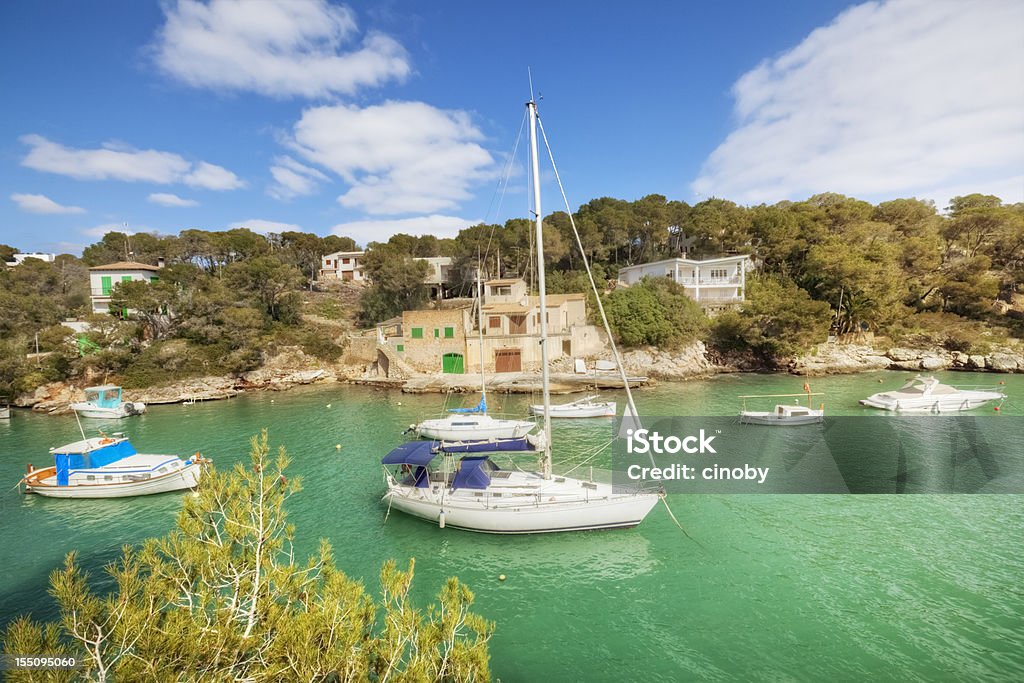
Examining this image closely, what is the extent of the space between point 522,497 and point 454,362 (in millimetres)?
27471

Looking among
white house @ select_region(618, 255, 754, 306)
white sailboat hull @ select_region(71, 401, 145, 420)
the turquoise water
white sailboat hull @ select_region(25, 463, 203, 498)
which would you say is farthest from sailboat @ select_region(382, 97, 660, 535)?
white house @ select_region(618, 255, 754, 306)

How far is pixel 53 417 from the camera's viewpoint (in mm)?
31000

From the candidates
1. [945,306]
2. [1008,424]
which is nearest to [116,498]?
[1008,424]

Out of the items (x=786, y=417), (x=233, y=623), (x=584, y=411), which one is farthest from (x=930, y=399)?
(x=233, y=623)

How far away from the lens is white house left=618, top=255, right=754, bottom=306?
1941 inches

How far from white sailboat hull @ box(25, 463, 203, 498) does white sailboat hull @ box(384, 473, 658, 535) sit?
10974mm

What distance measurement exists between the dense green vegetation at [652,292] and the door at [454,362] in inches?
424

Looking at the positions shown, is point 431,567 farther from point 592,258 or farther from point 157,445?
point 592,258

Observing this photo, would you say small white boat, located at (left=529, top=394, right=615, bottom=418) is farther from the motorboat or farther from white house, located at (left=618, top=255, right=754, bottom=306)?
white house, located at (left=618, top=255, right=754, bottom=306)

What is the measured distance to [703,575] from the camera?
12227mm

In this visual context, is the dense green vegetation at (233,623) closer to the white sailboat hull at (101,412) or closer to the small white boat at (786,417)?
the small white boat at (786,417)

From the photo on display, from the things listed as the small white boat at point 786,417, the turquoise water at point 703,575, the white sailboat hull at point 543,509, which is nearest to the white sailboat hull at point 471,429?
the turquoise water at point 703,575

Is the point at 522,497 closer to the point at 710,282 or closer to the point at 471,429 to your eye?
the point at 471,429

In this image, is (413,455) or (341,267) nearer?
(413,455)
